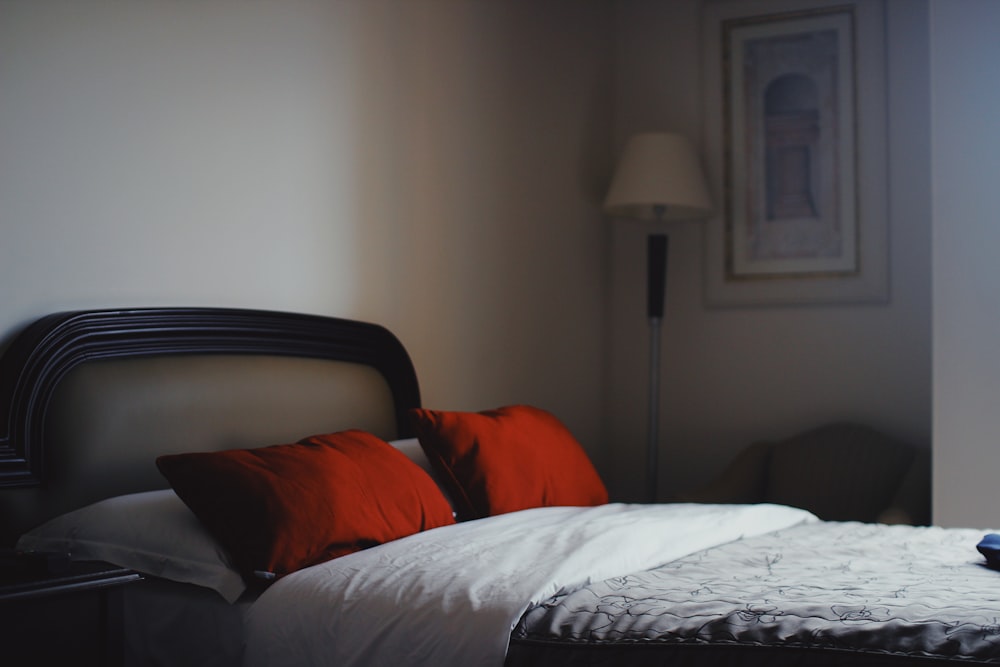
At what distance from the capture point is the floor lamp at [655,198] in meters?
3.94

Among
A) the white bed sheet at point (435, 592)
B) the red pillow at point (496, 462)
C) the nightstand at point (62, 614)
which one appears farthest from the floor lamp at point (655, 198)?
the nightstand at point (62, 614)

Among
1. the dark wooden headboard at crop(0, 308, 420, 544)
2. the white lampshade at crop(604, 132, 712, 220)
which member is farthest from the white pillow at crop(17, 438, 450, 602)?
the white lampshade at crop(604, 132, 712, 220)

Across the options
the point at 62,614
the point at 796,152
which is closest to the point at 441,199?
the point at 796,152

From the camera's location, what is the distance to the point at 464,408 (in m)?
3.50

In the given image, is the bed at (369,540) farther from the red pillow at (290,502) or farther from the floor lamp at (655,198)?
the floor lamp at (655,198)

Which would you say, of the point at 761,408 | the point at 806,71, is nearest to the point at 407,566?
the point at 761,408

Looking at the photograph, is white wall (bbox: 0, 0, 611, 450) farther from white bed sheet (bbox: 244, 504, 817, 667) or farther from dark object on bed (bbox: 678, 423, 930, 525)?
white bed sheet (bbox: 244, 504, 817, 667)

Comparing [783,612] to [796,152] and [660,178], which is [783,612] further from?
[796,152]

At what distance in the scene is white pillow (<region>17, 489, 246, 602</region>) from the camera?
1893mm

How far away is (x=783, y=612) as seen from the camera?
60.4 inches

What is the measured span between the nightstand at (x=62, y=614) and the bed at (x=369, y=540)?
9.5 inches

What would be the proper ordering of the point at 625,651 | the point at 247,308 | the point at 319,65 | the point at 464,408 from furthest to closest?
1. the point at 464,408
2. the point at 319,65
3. the point at 247,308
4. the point at 625,651

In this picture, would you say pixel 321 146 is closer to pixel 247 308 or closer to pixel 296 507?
pixel 247 308

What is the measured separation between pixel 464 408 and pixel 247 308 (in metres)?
1.06
